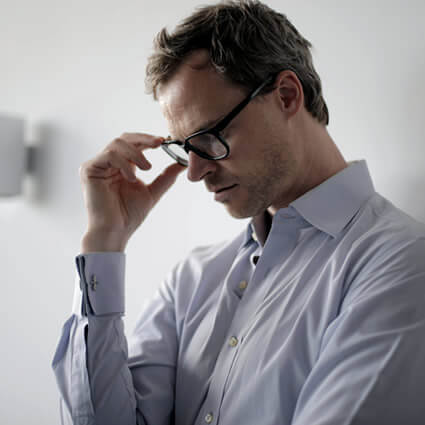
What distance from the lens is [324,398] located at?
0.75 metres

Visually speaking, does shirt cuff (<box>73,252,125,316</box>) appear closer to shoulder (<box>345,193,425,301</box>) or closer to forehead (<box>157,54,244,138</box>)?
forehead (<box>157,54,244,138</box>)

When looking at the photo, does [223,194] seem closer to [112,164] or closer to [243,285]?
[243,285]

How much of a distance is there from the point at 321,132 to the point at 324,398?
23.9 inches

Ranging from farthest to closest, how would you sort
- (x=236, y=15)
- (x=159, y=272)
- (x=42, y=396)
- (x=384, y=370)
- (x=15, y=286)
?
(x=15, y=286) < (x=42, y=396) < (x=159, y=272) < (x=236, y=15) < (x=384, y=370)

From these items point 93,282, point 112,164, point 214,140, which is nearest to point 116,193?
point 112,164

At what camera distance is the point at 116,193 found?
4.24 feet

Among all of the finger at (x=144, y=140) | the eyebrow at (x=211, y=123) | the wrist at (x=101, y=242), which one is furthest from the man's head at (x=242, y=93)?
the wrist at (x=101, y=242)

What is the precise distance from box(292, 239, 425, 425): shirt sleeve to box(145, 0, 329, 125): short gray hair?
0.47 metres

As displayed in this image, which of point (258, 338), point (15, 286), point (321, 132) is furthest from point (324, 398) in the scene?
point (15, 286)

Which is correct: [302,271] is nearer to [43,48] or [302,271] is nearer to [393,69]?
[393,69]

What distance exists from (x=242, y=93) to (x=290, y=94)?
120mm

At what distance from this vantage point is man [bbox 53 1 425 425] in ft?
2.52

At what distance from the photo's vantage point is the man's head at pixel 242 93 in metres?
1.00

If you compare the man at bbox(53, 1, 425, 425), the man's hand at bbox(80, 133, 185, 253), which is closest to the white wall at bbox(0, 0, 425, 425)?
the man at bbox(53, 1, 425, 425)
